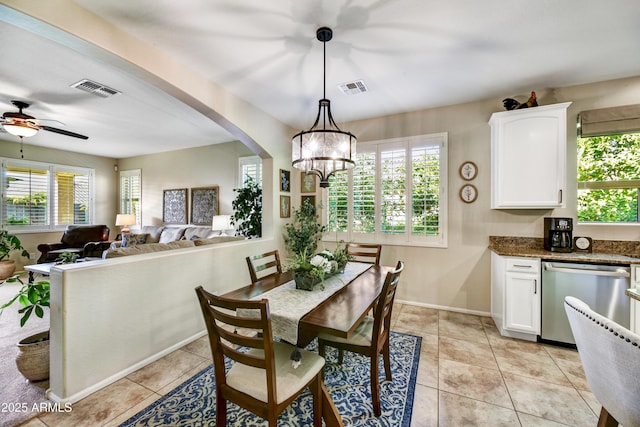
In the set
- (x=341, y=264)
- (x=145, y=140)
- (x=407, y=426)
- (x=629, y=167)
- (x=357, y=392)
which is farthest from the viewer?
(x=145, y=140)

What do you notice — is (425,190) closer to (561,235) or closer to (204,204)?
(561,235)

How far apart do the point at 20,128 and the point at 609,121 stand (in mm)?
7097

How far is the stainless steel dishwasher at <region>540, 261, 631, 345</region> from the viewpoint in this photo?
2412 mm

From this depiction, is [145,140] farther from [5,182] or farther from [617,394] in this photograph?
[617,394]

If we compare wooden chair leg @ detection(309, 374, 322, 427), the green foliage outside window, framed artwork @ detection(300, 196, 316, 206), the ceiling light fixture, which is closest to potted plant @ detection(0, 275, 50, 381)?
wooden chair leg @ detection(309, 374, 322, 427)

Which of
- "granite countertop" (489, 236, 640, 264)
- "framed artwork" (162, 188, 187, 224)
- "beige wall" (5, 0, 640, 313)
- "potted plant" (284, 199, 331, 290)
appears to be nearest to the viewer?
"granite countertop" (489, 236, 640, 264)

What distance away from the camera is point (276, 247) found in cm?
412

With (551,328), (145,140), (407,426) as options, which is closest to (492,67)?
(551,328)

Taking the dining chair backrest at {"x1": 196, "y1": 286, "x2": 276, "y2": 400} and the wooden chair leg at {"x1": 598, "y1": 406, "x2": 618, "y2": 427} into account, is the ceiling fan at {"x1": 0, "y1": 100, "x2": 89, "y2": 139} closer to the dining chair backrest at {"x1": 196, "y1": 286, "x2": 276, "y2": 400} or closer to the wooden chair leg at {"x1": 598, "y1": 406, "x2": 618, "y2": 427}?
the dining chair backrest at {"x1": 196, "y1": 286, "x2": 276, "y2": 400}

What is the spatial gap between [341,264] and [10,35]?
3390 mm

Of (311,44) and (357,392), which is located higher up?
(311,44)

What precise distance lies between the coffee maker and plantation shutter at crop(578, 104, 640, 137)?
3.30 feet

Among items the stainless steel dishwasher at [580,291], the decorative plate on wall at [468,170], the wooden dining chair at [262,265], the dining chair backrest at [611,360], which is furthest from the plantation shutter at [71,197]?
the stainless steel dishwasher at [580,291]

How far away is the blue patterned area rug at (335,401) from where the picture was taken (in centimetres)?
171
